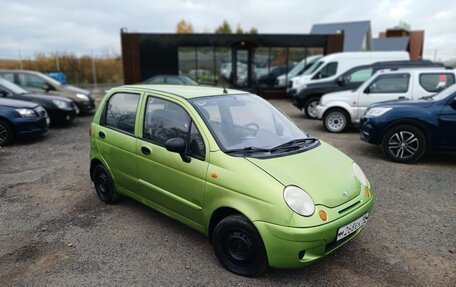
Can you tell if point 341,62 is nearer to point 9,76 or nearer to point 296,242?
point 9,76

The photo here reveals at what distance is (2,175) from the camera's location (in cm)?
607

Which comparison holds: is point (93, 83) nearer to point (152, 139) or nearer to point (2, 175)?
point (2, 175)

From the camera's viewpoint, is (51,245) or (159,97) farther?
(159,97)

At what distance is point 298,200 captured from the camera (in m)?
2.88

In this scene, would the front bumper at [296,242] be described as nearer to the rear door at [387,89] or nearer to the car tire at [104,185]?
the car tire at [104,185]

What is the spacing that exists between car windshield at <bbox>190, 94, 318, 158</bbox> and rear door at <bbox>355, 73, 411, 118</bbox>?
596 centimetres

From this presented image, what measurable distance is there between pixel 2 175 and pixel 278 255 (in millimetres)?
5457

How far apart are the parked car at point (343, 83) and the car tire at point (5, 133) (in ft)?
28.8

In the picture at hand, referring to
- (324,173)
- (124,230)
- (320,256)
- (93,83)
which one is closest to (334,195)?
(324,173)

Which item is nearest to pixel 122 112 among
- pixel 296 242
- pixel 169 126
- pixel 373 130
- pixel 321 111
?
pixel 169 126

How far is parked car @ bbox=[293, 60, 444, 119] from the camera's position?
11.4 metres

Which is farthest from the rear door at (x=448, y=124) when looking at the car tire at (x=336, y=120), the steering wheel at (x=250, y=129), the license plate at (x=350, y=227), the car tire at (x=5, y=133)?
the car tire at (x=5, y=133)

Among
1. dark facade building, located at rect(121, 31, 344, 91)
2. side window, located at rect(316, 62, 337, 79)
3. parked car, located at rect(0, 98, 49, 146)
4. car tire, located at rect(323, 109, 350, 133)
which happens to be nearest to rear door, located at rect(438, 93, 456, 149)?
car tire, located at rect(323, 109, 350, 133)

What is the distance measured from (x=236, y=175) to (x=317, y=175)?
758 mm
